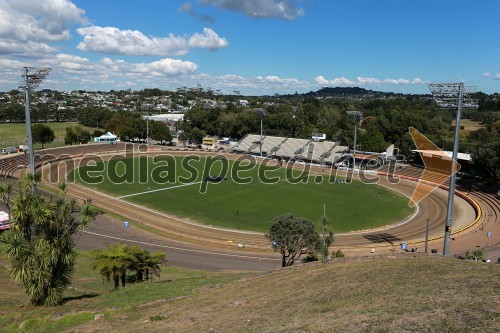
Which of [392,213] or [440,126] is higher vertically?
[440,126]

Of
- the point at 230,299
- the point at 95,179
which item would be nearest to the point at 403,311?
the point at 230,299

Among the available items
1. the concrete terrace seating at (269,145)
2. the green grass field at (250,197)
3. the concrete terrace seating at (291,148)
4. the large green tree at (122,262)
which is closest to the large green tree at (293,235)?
the large green tree at (122,262)

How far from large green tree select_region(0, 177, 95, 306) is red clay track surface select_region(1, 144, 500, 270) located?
16209 mm

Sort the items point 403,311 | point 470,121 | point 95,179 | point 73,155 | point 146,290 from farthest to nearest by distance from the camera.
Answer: point 470,121, point 73,155, point 95,179, point 146,290, point 403,311

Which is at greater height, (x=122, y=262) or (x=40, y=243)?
(x=40, y=243)

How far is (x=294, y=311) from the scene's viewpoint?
1451 centimetres

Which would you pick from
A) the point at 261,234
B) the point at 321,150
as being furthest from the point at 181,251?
the point at 321,150

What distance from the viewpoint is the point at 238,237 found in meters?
43.5

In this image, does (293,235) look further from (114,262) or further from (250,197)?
(250,197)

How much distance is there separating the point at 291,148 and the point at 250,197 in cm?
4773

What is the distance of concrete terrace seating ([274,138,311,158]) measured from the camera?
4038 inches

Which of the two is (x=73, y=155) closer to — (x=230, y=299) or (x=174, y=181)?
(x=174, y=181)

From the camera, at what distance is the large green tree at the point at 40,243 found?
61.8ft

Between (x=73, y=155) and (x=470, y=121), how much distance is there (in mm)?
153322
